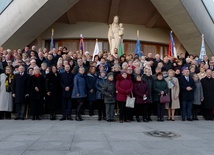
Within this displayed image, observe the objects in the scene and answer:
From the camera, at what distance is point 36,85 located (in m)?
7.70

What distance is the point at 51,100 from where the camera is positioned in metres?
7.68

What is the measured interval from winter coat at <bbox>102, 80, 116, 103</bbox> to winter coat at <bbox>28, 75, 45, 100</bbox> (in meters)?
1.84

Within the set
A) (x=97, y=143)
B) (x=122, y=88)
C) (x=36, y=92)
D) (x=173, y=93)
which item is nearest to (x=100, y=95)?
(x=122, y=88)

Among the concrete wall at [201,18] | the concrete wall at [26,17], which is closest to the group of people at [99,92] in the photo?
the concrete wall at [26,17]

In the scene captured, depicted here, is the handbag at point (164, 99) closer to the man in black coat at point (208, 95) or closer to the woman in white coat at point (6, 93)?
the man in black coat at point (208, 95)

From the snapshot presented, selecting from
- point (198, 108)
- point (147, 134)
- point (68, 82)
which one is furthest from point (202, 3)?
point (147, 134)

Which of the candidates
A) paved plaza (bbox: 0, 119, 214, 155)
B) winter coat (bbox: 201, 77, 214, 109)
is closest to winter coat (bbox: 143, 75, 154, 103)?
winter coat (bbox: 201, 77, 214, 109)

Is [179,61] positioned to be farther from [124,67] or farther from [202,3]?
[202,3]

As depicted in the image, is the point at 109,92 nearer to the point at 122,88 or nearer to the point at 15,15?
the point at 122,88

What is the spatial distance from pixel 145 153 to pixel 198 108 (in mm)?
5728

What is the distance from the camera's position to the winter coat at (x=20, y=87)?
25.2 ft

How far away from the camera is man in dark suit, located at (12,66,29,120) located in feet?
25.2

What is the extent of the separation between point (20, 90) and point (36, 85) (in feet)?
1.60

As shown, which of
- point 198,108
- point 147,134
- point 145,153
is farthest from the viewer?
point 198,108
